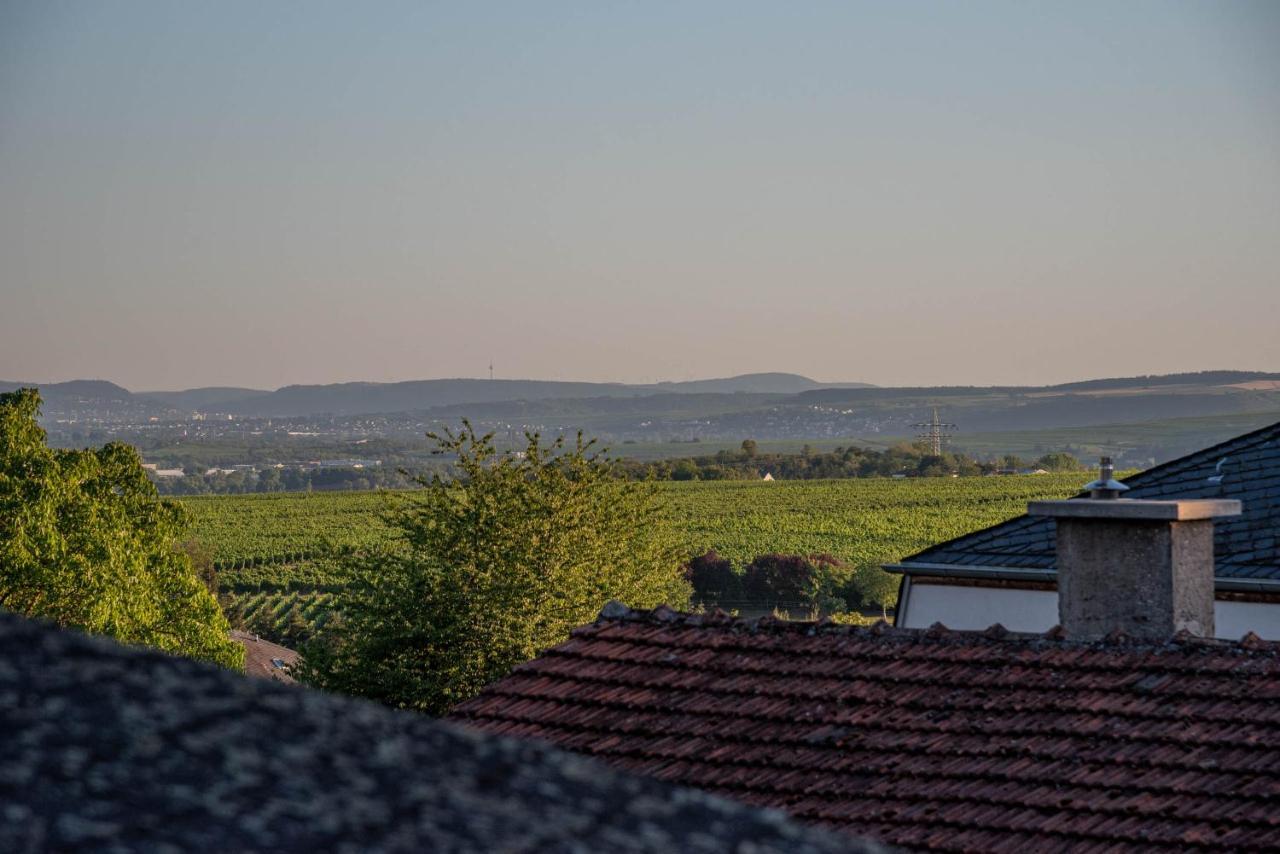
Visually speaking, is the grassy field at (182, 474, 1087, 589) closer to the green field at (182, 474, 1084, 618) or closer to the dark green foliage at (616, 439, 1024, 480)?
the green field at (182, 474, 1084, 618)

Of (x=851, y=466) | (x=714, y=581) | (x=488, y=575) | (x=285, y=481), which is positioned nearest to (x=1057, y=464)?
(x=851, y=466)

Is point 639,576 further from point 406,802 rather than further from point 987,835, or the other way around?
point 406,802

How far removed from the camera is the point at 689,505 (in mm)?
93688

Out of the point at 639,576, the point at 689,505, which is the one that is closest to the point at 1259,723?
the point at 639,576

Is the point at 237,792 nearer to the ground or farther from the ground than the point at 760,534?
farther from the ground

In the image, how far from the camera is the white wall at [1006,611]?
41.2 ft

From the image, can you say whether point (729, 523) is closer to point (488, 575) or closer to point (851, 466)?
point (851, 466)

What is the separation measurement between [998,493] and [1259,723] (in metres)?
80.2

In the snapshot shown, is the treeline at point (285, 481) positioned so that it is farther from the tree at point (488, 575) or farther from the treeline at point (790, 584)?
the tree at point (488, 575)

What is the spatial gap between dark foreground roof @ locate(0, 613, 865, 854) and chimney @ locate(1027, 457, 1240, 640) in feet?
25.8

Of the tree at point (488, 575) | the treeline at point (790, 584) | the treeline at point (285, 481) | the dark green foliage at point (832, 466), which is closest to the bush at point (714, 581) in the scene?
the treeline at point (790, 584)

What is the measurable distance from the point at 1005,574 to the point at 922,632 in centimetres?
606

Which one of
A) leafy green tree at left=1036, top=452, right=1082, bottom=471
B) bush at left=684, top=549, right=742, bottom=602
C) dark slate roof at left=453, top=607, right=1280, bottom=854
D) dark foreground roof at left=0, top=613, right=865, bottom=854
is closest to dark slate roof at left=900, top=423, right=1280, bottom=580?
dark slate roof at left=453, top=607, right=1280, bottom=854

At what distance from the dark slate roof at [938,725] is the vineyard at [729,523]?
154 ft
